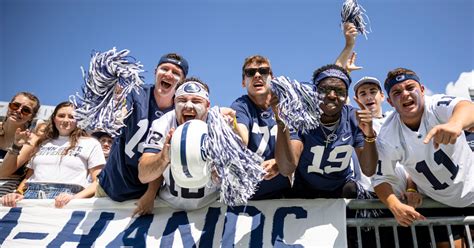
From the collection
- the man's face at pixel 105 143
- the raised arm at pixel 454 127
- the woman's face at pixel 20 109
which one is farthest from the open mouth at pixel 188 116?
the man's face at pixel 105 143

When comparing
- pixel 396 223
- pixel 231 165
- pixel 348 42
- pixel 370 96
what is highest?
pixel 348 42

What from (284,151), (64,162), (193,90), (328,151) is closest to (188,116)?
(193,90)

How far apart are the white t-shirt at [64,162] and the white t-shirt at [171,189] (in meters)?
→ 1.08

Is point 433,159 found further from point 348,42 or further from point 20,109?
point 20,109

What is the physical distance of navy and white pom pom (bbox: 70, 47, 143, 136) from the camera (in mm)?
2936

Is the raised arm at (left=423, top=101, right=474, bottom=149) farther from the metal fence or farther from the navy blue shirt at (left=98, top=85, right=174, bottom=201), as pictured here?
the navy blue shirt at (left=98, top=85, right=174, bottom=201)

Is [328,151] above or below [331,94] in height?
Result: below

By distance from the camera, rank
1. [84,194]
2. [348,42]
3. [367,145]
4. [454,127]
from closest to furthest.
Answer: [454,127] → [367,145] → [84,194] → [348,42]

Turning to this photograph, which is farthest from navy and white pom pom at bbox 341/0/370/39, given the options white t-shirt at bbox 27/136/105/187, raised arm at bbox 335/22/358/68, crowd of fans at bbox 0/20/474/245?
white t-shirt at bbox 27/136/105/187

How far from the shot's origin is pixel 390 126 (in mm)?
3131

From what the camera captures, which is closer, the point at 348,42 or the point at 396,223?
the point at 396,223

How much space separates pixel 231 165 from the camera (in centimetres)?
266

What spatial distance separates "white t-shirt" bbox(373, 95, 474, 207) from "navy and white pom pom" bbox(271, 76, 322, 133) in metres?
0.77

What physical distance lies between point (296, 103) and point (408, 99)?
3.44 ft
